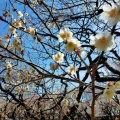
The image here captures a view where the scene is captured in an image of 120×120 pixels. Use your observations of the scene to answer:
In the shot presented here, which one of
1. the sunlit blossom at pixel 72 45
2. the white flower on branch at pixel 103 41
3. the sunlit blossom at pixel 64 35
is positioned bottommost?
the white flower on branch at pixel 103 41

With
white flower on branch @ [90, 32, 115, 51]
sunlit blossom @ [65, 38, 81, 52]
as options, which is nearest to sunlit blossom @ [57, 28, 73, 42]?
sunlit blossom @ [65, 38, 81, 52]

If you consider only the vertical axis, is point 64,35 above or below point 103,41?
above

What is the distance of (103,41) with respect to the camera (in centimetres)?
119

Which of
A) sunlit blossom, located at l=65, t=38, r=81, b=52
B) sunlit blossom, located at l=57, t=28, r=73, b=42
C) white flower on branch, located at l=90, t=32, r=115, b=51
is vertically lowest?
white flower on branch, located at l=90, t=32, r=115, b=51

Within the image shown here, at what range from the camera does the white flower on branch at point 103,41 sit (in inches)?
45.8

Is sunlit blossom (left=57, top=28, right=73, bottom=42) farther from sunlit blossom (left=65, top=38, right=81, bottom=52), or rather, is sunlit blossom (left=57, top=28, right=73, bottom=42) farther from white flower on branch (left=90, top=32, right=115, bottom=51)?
white flower on branch (left=90, top=32, right=115, bottom=51)

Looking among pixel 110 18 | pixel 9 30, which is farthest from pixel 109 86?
pixel 9 30

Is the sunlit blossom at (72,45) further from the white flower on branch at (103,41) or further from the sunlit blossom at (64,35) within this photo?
the white flower on branch at (103,41)

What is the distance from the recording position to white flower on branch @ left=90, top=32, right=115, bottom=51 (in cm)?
116

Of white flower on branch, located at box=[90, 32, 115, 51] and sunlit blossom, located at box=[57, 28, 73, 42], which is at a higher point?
sunlit blossom, located at box=[57, 28, 73, 42]

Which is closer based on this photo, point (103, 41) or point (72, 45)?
point (103, 41)

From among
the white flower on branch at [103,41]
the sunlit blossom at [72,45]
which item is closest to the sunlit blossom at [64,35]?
the sunlit blossom at [72,45]

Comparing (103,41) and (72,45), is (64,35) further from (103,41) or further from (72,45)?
(103,41)

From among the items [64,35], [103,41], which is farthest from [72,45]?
[103,41]
